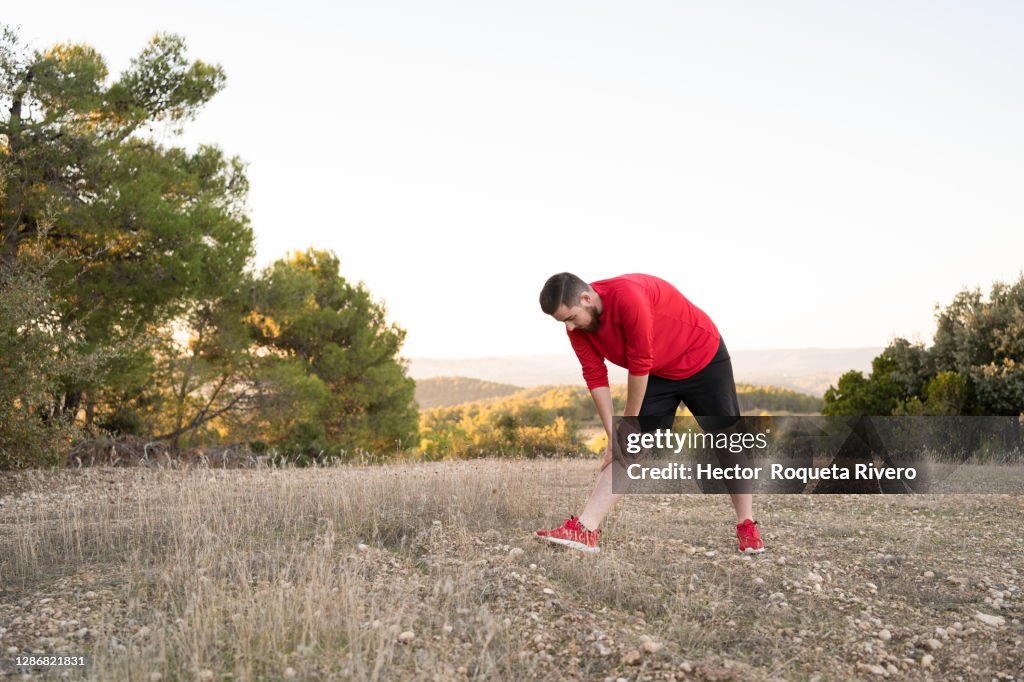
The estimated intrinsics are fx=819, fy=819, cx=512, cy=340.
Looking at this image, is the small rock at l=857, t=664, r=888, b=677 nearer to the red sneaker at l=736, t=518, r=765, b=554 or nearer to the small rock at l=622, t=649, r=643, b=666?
the small rock at l=622, t=649, r=643, b=666

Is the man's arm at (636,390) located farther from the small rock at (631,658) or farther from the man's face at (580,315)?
the small rock at (631,658)

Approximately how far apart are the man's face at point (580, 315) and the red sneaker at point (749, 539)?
175 centimetres

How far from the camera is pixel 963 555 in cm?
566

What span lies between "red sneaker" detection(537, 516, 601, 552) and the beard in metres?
1.26

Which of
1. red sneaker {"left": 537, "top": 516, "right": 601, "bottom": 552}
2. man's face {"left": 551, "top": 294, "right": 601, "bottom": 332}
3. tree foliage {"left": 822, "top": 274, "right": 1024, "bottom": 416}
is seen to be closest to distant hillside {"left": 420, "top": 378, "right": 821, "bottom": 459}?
tree foliage {"left": 822, "top": 274, "right": 1024, "bottom": 416}

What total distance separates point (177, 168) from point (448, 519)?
12140mm

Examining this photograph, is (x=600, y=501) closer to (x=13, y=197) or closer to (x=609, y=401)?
(x=609, y=401)

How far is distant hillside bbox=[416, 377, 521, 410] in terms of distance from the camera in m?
43.3

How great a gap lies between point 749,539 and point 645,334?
1684 millimetres

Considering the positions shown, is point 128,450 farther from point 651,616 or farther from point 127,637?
point 651,616

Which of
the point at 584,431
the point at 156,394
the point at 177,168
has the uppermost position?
the point at 177,168

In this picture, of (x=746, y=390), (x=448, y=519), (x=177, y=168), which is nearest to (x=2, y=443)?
(x=448, y=519)

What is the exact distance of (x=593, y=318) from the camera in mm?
4805

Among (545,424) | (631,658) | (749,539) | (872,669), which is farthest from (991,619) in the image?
(545,424)
